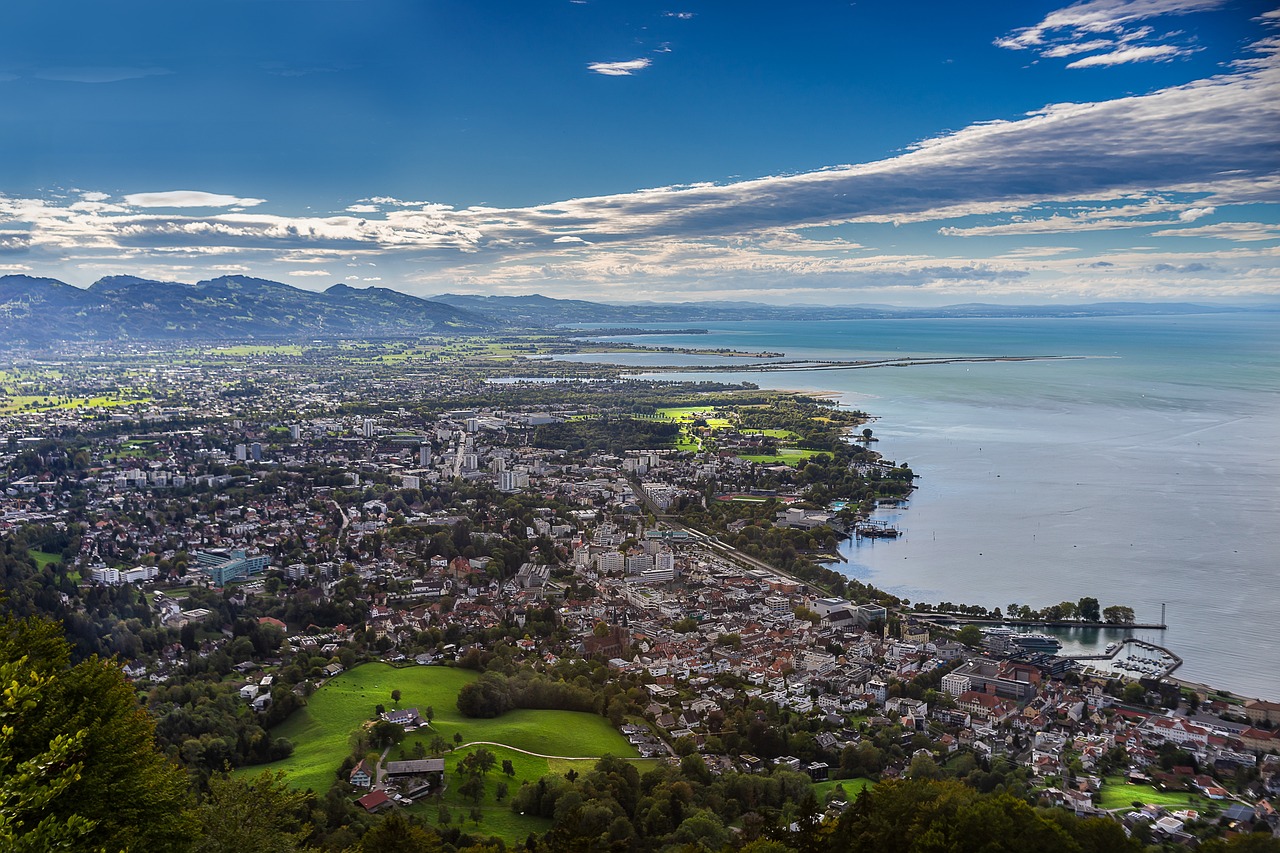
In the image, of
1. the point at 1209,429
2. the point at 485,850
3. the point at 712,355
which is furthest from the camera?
the point at 712,355

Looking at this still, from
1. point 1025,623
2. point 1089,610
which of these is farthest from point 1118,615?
point 1025,623

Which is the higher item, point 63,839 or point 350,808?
point 63,839

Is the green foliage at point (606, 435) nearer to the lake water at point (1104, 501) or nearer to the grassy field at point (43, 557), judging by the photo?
the lake water at point (1104, 501)

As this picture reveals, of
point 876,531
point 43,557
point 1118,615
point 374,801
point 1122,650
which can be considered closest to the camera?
point 374,801

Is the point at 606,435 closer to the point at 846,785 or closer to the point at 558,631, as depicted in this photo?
the point at 558,631

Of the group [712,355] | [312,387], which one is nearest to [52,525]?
[312,387]

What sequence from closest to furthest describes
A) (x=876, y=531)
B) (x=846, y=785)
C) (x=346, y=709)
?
1. (x=846, y=785)
2. (x=346, y=709)
3. (x=876, y=531)

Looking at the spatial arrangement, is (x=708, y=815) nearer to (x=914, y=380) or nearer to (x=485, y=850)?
(x=485, y=850)
